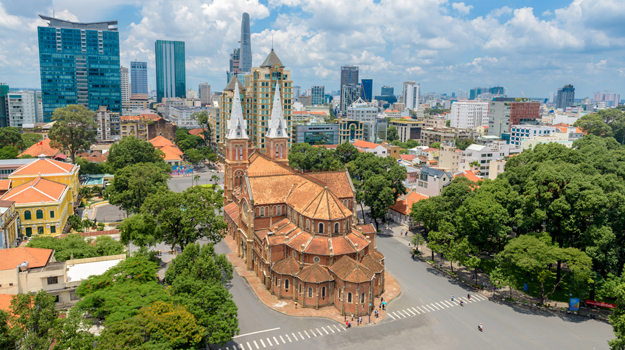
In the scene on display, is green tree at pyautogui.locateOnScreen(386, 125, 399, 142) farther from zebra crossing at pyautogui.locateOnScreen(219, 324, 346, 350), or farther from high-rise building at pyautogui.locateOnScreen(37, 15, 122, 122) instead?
zebra crossing at pyautogui.locateOnScreen(219, 324, 346, 350)

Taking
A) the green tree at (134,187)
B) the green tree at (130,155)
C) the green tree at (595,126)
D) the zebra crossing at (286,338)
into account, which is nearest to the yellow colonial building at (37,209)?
the green tree at (134,187)

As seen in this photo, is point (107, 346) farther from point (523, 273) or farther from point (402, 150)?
point (402, 150)

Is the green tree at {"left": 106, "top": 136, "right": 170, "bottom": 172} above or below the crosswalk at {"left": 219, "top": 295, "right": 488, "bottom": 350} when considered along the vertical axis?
above

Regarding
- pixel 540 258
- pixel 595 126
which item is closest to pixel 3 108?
pixel 540 258

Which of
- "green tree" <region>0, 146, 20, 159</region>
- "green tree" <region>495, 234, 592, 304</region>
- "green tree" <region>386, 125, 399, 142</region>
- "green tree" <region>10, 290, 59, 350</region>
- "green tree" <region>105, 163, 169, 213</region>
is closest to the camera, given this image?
"green tree" <region>10, 290, 59, 350</region>

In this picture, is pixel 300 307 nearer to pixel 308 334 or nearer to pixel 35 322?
pixel 308 334

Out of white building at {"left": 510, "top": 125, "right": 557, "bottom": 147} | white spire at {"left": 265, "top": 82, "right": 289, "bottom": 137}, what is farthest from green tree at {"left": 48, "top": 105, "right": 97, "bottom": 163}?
white building at {"left": 510, "top": 125, "right": 557, "bottom": 147}
